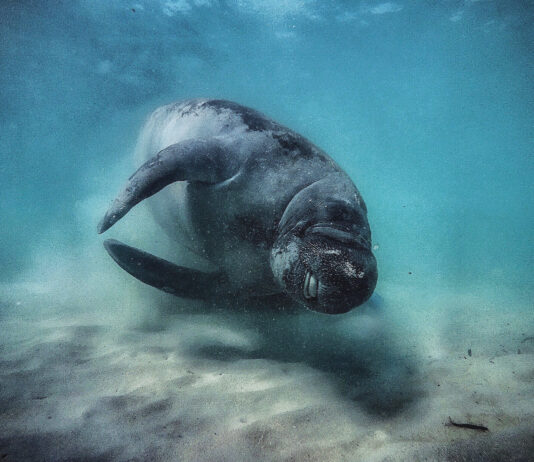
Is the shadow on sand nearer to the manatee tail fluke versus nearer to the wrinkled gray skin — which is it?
the wrinkled gray skin

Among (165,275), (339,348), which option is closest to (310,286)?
(339,348)

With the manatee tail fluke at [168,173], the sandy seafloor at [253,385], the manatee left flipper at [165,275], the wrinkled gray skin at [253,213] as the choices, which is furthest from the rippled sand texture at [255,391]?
the manatee tail fluke at [168,173]

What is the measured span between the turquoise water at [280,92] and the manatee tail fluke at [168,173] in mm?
2095

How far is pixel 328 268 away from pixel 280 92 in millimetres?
33988

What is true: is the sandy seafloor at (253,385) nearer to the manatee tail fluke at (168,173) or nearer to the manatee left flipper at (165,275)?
the manatee left flipper at (165,275)

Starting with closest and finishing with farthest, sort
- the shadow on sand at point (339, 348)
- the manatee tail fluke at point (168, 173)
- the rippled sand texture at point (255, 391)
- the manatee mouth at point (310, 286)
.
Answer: the rippled sand texture at point (255, 391) < the manatee mouth at point (310, 286) < the shadow on sand at point (339, 348) < the manatee tail fluke at point (168, 173)

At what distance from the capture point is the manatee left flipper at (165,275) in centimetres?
363

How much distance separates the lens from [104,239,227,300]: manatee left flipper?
11.9 ft

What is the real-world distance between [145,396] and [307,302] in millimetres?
1426

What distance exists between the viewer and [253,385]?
2629 millimetres

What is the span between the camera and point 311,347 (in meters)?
3.66

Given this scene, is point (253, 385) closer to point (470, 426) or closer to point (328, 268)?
point (328, 268)

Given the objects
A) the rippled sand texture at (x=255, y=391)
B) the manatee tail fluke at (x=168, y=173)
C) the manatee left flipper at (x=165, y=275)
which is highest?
the manatee tail fluke at (x=168, y=173)

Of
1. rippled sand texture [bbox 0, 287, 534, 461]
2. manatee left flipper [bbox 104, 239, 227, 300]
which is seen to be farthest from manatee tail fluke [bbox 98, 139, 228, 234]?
rippled sand texture [bbox 0, 287, 534, 461]
